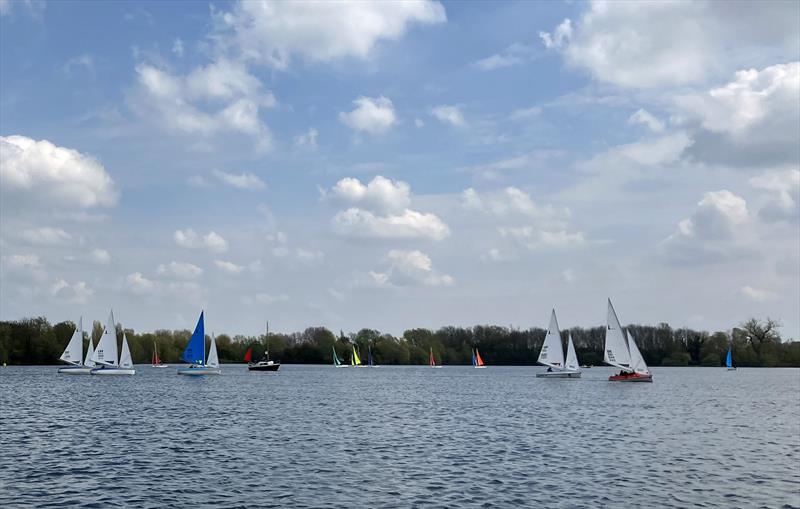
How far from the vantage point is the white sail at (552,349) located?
12225 centimetres

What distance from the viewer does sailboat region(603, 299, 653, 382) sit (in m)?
104

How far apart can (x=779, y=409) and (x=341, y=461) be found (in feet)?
166

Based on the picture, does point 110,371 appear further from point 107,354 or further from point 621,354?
point 621,354

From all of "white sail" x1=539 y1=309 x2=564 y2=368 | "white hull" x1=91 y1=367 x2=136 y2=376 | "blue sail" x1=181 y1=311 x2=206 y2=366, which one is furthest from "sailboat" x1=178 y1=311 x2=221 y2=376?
"white sail" x1=539 y1=309 x2=564 y2=368

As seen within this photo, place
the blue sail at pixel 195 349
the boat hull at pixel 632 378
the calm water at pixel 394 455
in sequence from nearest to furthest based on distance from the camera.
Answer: the calm water at pixel 394 455
the boat hull at pixel 632 378
the blue sail at pixel 195 349

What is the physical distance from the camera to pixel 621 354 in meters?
106

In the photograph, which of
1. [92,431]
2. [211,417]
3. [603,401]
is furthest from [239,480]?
[603,401]

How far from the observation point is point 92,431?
46.0 metres

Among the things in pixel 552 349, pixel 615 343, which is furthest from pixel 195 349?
pixel 615 343

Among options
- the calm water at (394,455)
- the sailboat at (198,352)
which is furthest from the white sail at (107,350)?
the calm water at (394,455)

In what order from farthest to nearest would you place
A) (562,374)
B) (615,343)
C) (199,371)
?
(199,371), (562,374), (615,343)

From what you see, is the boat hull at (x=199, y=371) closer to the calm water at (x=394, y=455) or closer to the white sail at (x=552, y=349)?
the white sail at (x=552, y=349)

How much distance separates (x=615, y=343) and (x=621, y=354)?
99.2 inches

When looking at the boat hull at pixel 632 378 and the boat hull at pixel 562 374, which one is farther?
the boat hull at pixel 562 374
